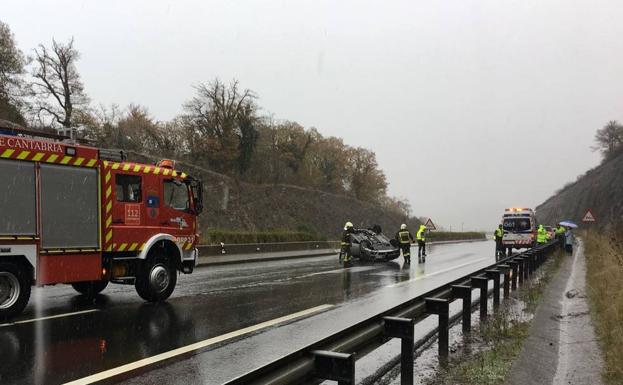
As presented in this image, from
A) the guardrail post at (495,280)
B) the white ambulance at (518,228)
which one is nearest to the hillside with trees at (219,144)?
the white ambulance at (518,228)

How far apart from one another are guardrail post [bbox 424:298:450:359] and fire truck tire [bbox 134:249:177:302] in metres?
5.98

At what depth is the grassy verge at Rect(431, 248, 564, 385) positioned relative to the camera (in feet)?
16.8

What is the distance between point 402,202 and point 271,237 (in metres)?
89.0

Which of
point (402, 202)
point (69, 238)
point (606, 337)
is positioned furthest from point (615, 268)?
point (402, 202)

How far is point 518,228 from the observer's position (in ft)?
96.6

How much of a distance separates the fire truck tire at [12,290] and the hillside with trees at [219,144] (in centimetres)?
2926

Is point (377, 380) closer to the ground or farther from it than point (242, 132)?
closer to the ground

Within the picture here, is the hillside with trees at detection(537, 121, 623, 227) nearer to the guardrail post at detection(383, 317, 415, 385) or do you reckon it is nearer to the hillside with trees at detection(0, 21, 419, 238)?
the hillside with trees at detection(0, 21, 419, 238)

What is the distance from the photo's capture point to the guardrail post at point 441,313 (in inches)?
224

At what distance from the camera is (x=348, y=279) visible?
1489 centimetres

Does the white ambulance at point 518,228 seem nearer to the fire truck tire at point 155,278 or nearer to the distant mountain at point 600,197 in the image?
the fire truck tire at point 155,278

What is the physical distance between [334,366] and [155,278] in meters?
7.33

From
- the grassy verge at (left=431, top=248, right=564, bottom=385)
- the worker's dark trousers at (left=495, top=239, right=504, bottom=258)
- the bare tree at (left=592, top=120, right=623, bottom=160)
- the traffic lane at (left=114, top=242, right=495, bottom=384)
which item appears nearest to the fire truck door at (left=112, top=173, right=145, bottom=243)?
the traffic lane at (left=114, top=242, right=495, bottom=384)

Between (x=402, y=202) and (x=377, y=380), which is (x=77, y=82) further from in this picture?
(x=402, y=202)
